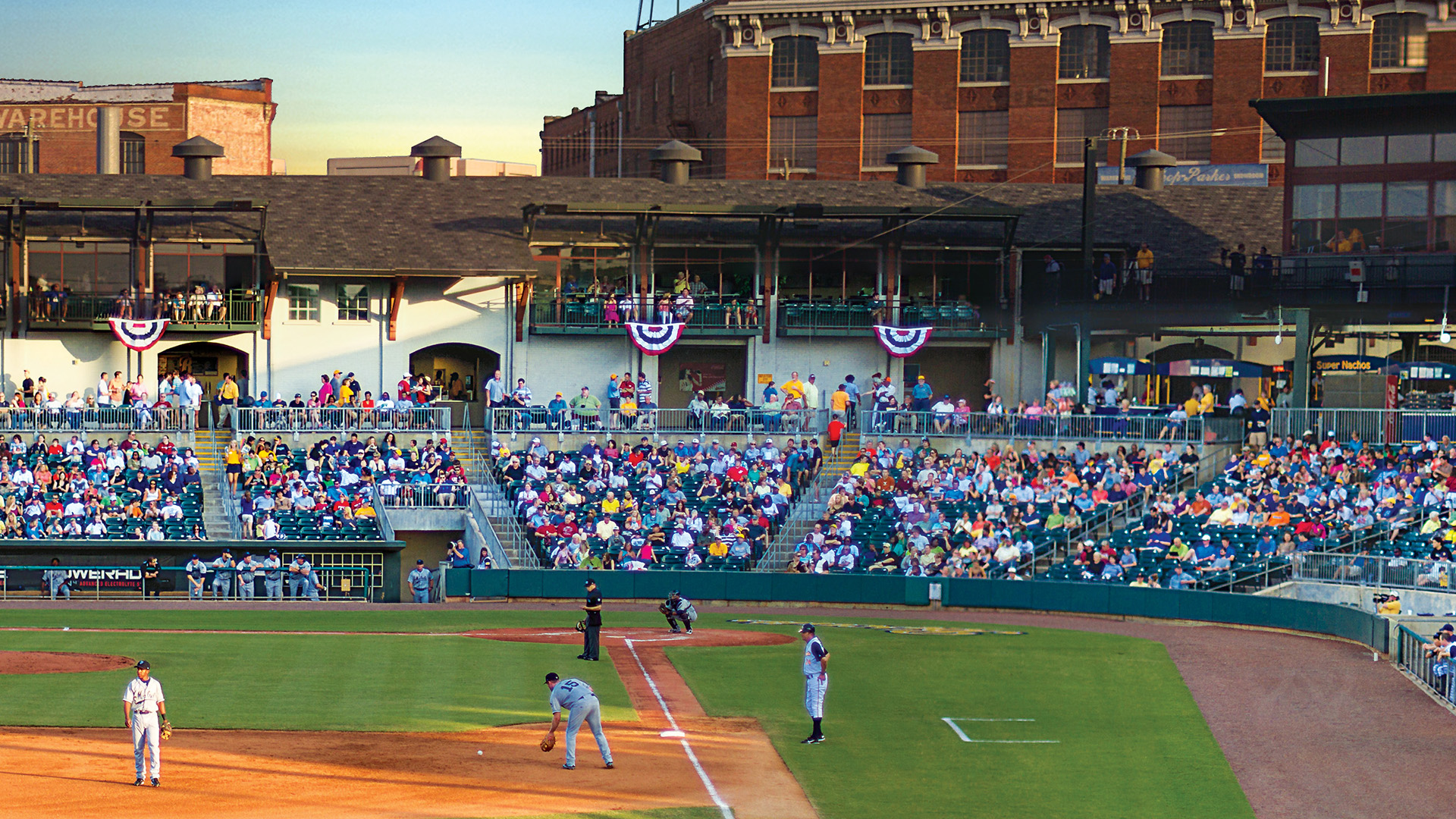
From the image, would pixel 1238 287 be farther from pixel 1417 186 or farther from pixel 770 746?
pixel 770 746

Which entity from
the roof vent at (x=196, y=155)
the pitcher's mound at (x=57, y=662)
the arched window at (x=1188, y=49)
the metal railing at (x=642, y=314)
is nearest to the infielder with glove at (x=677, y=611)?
the pitcher's mound at (x=57, y=662)

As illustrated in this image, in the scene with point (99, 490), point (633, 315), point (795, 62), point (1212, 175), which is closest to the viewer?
point (99, 490)

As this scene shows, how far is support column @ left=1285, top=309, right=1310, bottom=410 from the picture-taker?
44.4 meters

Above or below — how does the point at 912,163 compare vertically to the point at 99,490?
above

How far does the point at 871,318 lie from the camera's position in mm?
53125

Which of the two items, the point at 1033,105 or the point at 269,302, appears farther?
the point at 1033,105

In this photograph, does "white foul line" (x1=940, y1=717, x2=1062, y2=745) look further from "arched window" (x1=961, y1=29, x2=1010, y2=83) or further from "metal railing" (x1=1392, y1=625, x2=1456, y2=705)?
"arched window" (x1=961, y1=29, x2=1010, y2=83)

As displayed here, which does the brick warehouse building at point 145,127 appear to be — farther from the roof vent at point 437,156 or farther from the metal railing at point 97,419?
the metal railing at point 97,419

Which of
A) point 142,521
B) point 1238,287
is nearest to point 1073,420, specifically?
point 1238,287

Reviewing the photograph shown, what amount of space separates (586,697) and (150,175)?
39.4 meters

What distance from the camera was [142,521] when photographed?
40.8 meters

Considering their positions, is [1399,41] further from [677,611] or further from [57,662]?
[57,662]

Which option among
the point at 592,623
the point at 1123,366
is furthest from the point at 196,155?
the point at 592,623

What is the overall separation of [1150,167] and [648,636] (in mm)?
31613
